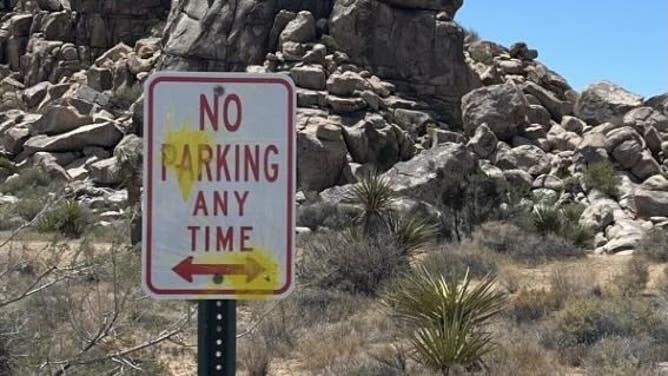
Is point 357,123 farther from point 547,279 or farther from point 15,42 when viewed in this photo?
point 15,42

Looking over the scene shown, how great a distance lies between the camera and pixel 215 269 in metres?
2.34

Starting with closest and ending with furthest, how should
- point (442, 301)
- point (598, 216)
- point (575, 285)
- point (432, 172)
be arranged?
→ point (442, 301) → point (575, 285) → point (432, 172) → point (598, 216)

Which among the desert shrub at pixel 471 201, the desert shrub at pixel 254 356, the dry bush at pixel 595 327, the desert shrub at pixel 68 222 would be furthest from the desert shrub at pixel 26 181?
the dry bush at pixel 595 327

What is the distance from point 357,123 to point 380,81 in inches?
183

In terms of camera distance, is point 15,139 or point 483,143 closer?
point 483,143

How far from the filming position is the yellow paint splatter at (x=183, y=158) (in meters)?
2.34

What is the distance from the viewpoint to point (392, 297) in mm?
11547

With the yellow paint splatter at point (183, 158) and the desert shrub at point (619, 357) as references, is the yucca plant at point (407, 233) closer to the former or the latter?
the desert shrub at point (619, 357)

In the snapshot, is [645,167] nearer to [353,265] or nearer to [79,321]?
[353,265]

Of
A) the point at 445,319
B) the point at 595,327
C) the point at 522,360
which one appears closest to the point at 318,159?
the point at 595,327

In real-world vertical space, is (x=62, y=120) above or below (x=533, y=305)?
above

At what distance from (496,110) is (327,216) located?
46.8ft

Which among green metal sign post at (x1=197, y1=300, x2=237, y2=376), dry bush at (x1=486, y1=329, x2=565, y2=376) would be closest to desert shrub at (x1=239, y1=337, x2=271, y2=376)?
dry bush at (x1=486, y1=329, x2=565, y2=376)

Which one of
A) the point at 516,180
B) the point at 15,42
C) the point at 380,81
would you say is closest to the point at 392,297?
the point at 516,180
